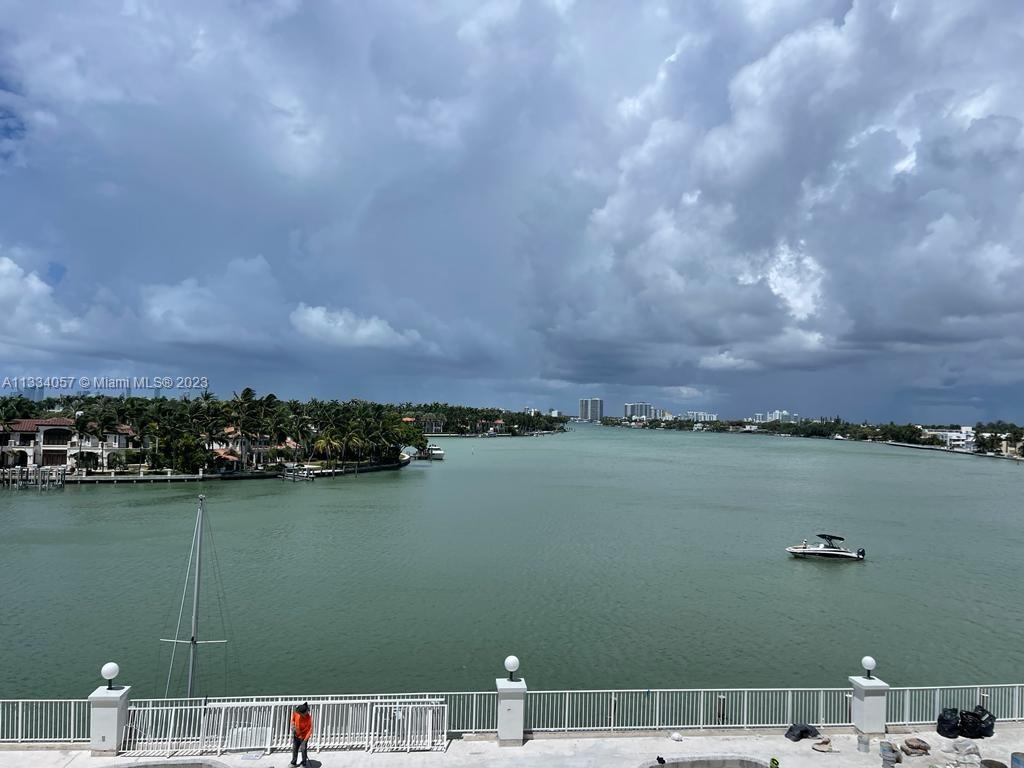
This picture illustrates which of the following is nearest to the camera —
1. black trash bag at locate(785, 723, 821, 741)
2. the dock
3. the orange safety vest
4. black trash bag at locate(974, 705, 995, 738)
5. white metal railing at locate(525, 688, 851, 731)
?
the orange safety vest

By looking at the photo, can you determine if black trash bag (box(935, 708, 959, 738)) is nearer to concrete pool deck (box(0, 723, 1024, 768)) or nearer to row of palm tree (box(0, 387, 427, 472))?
concrete pool deck (box(0, 723, 1024, 768))

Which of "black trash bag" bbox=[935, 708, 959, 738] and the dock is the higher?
"black trash bag" bbox=[935, 708, 959, 738]

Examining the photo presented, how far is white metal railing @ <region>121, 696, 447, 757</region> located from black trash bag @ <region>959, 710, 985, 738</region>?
10426 millimetres

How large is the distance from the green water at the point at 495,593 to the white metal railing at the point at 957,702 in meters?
3.07

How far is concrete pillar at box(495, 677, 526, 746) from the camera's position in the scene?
12.7 meters

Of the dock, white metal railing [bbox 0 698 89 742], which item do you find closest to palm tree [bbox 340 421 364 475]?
the dock

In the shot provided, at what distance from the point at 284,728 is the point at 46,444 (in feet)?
316

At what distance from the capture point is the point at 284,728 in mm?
13508

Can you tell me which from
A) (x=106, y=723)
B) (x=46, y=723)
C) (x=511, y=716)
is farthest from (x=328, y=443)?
(x=511, y=716)

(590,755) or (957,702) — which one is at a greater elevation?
(590,755)

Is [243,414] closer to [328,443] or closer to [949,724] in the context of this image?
[328,443]

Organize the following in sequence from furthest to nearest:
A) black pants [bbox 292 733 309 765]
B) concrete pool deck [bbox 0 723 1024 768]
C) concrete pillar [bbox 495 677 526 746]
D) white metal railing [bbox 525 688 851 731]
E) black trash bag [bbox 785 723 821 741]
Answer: white metal railing [bbox 525 688 851 731]
black trash bag [bbox 785 723 821 741]
concrete pillar [bbox 495 677 526 746]
concrete pool deck [bbox 0 723 1024 768]
black pants [bbox 292 733 309 765]

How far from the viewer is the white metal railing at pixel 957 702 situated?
15.0 m

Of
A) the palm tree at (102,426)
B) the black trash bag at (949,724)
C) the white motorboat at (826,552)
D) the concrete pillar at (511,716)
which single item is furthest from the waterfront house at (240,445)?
the black trash bag at (949,724)
